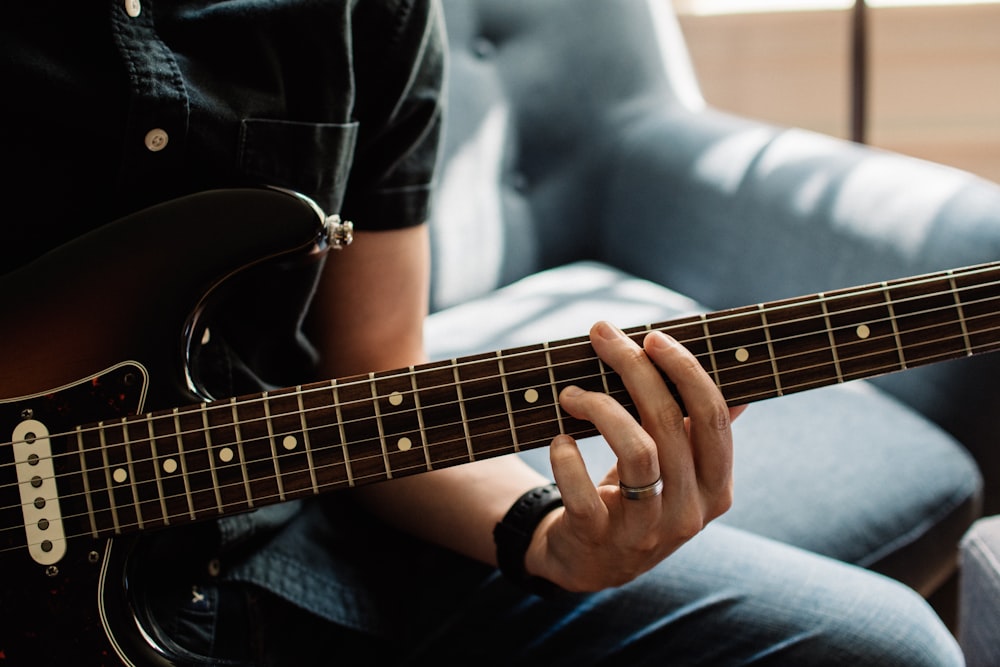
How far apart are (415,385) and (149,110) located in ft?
0.94

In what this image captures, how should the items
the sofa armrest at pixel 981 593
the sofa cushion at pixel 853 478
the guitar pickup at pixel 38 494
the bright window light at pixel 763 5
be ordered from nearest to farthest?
1. the guitar pickup at pixel 38 494
2. the sofa armrest at pixel 981 593
3. the sofa cushion at pixel 853 478
4. the bright window light at pixel 763 5

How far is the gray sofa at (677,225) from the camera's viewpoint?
3.36ft

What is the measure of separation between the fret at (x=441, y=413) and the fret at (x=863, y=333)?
0.28m

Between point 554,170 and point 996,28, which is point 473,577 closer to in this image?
point 554,170

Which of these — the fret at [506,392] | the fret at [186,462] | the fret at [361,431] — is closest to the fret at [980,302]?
the fret at [506,392]

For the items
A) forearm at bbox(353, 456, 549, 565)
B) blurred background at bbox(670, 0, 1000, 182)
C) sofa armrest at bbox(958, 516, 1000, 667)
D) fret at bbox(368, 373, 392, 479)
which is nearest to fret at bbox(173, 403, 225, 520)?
fret at bbox(368, 373, 392, 479)

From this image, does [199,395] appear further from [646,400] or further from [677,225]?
[677,225]

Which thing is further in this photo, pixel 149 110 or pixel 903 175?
pixel 903 175

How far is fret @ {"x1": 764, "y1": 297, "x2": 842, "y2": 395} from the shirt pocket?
1.24ft

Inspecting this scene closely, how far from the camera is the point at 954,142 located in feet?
9.62

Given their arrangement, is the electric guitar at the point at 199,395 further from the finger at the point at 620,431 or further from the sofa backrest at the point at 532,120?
the sofa backrest at the point at 532,120

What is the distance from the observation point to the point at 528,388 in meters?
0.60

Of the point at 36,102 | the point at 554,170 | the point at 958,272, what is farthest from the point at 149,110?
the point at 554,170

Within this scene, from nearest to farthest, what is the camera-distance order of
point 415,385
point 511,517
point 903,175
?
point 415,385
point 511,517
point 903,175
